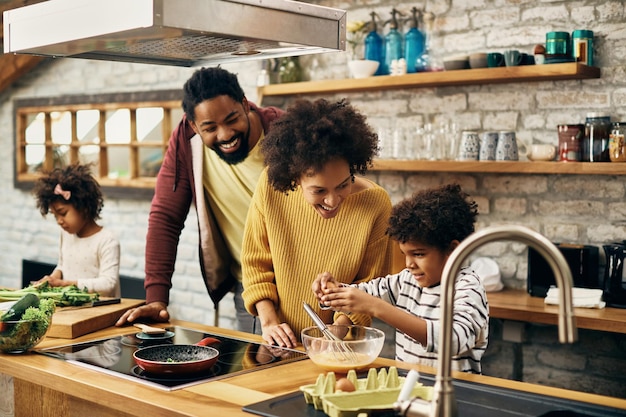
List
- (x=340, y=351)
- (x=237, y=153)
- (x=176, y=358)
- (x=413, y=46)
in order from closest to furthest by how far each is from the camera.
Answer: (x=340, y=351) < (x=176, y=358) < (x=237, y=153) < (x=413, y=46)

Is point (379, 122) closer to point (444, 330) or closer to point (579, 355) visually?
point (579, 355)

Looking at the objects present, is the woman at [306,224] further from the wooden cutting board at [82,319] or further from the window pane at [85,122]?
the window pane at [85,122]

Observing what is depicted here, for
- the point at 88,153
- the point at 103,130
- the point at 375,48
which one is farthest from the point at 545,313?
the point at 88,153

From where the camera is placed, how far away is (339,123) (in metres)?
2.34

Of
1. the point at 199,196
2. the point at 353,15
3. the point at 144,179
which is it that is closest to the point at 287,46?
the point at 199,196

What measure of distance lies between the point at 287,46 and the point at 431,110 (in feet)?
8.28

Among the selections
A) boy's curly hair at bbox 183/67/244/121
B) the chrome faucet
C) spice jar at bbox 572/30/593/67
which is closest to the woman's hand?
boy's curly hair at bbox 183/67/244/121

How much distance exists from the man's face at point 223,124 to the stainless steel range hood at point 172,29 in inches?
16.9

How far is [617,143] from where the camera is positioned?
12.1ft

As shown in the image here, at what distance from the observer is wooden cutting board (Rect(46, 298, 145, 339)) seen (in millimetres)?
2484

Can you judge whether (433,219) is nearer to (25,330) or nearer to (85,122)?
(25,330)

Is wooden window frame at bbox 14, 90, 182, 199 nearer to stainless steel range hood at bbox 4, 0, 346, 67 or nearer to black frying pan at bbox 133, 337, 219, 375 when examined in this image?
stainless steel range hood at bbox 4, 0, 346, 67

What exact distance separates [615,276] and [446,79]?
4.36 ft

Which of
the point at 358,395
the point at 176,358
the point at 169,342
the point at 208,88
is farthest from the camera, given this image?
the point at 208,88
